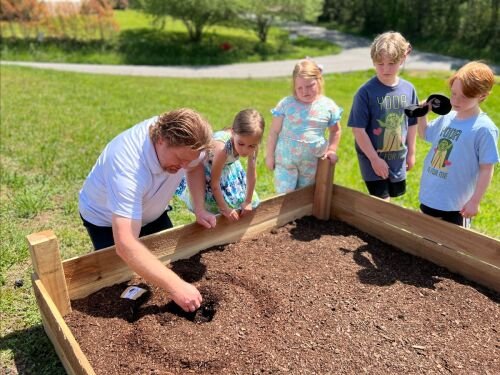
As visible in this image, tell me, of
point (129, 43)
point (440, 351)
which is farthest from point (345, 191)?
point (129, 43)

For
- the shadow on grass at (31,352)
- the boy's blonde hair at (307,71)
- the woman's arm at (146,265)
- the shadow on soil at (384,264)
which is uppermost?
the boy's blonde hair at (307,71)

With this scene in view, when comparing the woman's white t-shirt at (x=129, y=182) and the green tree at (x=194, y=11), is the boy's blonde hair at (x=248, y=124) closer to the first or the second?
the woman's white t-shirt at (x=129, y=182)

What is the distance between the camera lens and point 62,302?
2.58 meters

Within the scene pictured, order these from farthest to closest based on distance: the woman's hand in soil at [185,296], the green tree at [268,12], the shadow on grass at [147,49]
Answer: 1. the green tree at [268,12]
2. the shadow on grass at [147,49]
3. the woman's hand in soil at [185,296]

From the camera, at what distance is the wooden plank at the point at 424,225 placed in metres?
2.95

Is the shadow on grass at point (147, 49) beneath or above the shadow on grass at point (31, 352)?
beneath

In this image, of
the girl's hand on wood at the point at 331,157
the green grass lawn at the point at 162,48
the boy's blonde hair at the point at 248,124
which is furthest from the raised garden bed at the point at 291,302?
the green grass lawn at the point at 162,48

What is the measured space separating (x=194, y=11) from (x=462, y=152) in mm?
25023

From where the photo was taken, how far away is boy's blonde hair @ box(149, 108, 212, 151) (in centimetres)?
223

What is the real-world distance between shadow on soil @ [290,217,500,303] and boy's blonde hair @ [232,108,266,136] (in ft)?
3.57

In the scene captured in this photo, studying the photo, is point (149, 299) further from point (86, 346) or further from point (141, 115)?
point (141, 115)

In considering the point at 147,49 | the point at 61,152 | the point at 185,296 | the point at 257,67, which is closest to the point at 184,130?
the point at 185,296

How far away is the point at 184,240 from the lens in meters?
3.15

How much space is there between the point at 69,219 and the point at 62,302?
6.45 feet
